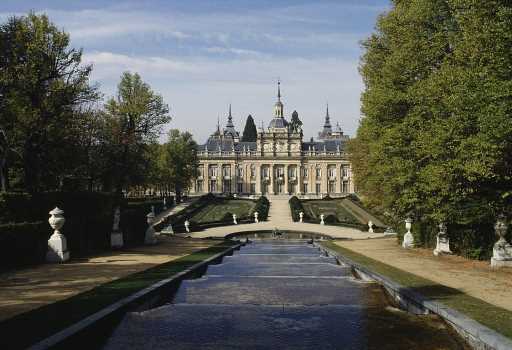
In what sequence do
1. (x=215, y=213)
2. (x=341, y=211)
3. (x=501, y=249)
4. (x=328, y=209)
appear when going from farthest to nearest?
1. (x=328, y=209)
2. (x=341, y=211)
3. (x=215, y=213)
4. (x=501, y=249)

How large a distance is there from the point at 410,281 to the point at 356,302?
9.42 ft

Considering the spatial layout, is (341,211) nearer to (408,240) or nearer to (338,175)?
(408,240)

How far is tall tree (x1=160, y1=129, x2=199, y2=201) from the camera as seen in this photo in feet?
232

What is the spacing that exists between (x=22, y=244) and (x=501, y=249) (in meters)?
16.3

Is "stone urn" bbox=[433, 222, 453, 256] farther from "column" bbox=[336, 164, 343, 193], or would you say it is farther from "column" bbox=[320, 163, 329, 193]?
"column" bbox=[336, 164, 343, 193]

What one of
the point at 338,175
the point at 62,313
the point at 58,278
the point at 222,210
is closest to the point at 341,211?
the point at 222,210

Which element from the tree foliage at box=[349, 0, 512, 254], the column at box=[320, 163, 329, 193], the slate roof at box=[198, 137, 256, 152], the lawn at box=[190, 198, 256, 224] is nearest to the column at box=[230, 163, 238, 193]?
the slate roof at box=[198, 137, 256, 152]

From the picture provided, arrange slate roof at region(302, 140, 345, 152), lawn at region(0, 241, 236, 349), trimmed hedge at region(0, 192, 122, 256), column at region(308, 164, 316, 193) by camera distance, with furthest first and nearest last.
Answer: slate roof at region(302, 140, 345, 152), column at region(308, 164, 316, 193), trimmed hedge at region(0, 192, 122, 256), lawn at region(0, 241, 236, 349)

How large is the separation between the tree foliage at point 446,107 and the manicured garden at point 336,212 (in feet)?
78.5

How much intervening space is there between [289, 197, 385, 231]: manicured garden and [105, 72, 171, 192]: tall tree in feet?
69.0

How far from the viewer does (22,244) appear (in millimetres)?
16406

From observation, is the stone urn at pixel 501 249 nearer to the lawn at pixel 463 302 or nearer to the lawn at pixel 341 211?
the lawn at pixel 463 302

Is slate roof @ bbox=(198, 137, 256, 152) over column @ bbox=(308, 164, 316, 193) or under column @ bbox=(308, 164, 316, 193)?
over

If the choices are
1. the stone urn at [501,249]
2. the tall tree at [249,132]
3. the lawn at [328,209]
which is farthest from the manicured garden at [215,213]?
the tall tree at [249,132]
